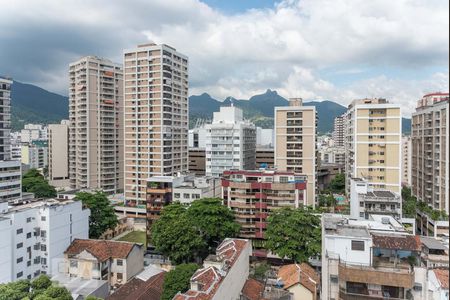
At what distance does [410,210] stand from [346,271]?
27085mm

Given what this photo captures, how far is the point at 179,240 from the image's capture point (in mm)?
22953

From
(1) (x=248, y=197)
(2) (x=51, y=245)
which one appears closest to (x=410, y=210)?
(1) (x=248, y=197)

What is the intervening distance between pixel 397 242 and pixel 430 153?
29953 mm

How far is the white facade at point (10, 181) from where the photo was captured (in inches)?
1447

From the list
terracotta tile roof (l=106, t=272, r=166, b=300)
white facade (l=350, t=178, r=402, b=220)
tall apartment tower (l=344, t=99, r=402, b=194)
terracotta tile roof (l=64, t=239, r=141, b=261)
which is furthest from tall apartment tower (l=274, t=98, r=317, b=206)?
terracotta tile roof (l=106, t=272, r=166, b=300)

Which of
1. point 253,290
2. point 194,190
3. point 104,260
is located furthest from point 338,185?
point 104,260

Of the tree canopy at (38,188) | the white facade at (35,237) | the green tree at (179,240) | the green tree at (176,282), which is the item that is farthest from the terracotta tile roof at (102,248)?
the tree canopy at (38,188)

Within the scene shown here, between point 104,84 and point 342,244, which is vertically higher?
point 104,84

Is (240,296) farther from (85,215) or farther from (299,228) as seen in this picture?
(85,215)

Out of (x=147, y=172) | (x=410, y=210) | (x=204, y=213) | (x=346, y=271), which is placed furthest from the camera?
(x=147, y=172)

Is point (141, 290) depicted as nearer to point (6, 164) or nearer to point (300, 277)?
point (300, 277)

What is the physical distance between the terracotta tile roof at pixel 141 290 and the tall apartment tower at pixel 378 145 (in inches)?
1010

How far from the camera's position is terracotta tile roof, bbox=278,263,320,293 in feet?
62.5

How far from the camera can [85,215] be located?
87.1 feet
